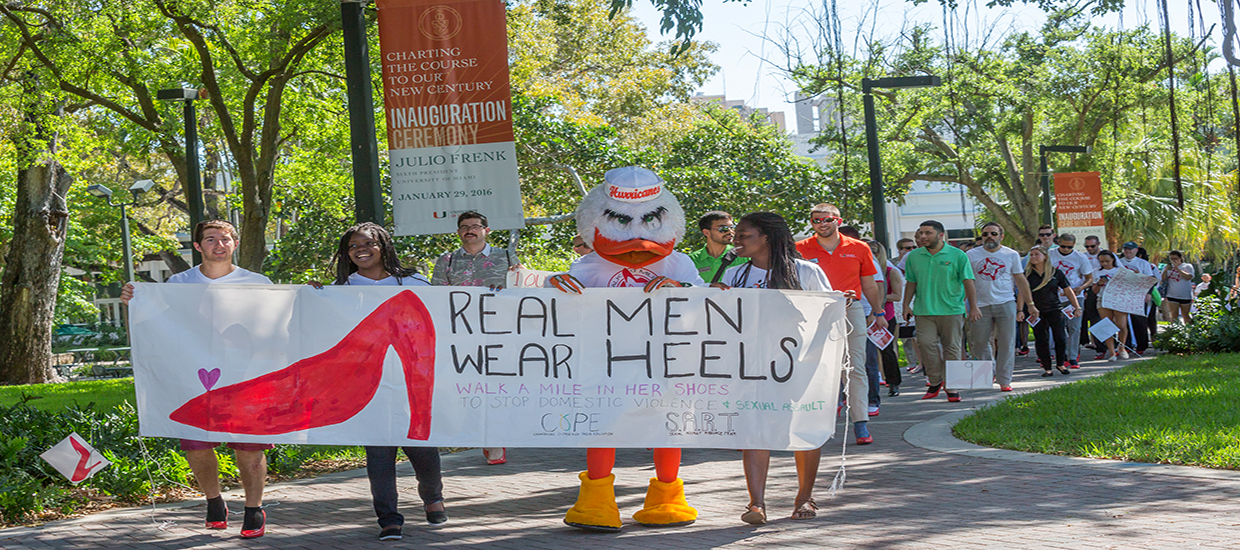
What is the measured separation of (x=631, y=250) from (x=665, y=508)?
1.28 m

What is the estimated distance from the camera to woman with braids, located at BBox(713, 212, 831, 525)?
557 cm

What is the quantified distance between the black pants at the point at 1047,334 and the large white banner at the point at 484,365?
319 inches

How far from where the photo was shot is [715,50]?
3709 cm

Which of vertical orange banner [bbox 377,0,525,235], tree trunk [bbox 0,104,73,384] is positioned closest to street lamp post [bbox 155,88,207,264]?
tree trunk [bbox 0,104,73,384]

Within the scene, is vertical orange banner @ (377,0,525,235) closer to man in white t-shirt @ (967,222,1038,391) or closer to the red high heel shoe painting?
the red high heel shoe painting

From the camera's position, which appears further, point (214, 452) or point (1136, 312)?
point (1136, 312)

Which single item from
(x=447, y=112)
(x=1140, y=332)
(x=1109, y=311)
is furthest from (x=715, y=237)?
(x=1140, y=332)

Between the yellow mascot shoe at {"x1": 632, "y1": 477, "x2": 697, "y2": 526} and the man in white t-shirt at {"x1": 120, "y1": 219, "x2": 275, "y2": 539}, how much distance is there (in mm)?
1886

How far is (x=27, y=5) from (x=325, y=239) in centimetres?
1137

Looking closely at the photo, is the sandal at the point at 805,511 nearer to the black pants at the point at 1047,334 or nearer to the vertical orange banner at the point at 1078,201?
the black pants at the point at 1047,334

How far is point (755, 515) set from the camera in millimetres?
5453

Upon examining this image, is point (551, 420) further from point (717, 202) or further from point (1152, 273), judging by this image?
point (717, 202)

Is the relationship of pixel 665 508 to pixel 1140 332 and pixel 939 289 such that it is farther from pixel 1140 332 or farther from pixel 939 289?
pixel 1140 332

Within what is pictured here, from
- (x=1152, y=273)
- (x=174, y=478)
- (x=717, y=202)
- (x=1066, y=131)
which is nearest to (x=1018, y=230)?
(x=1066, y=131)
